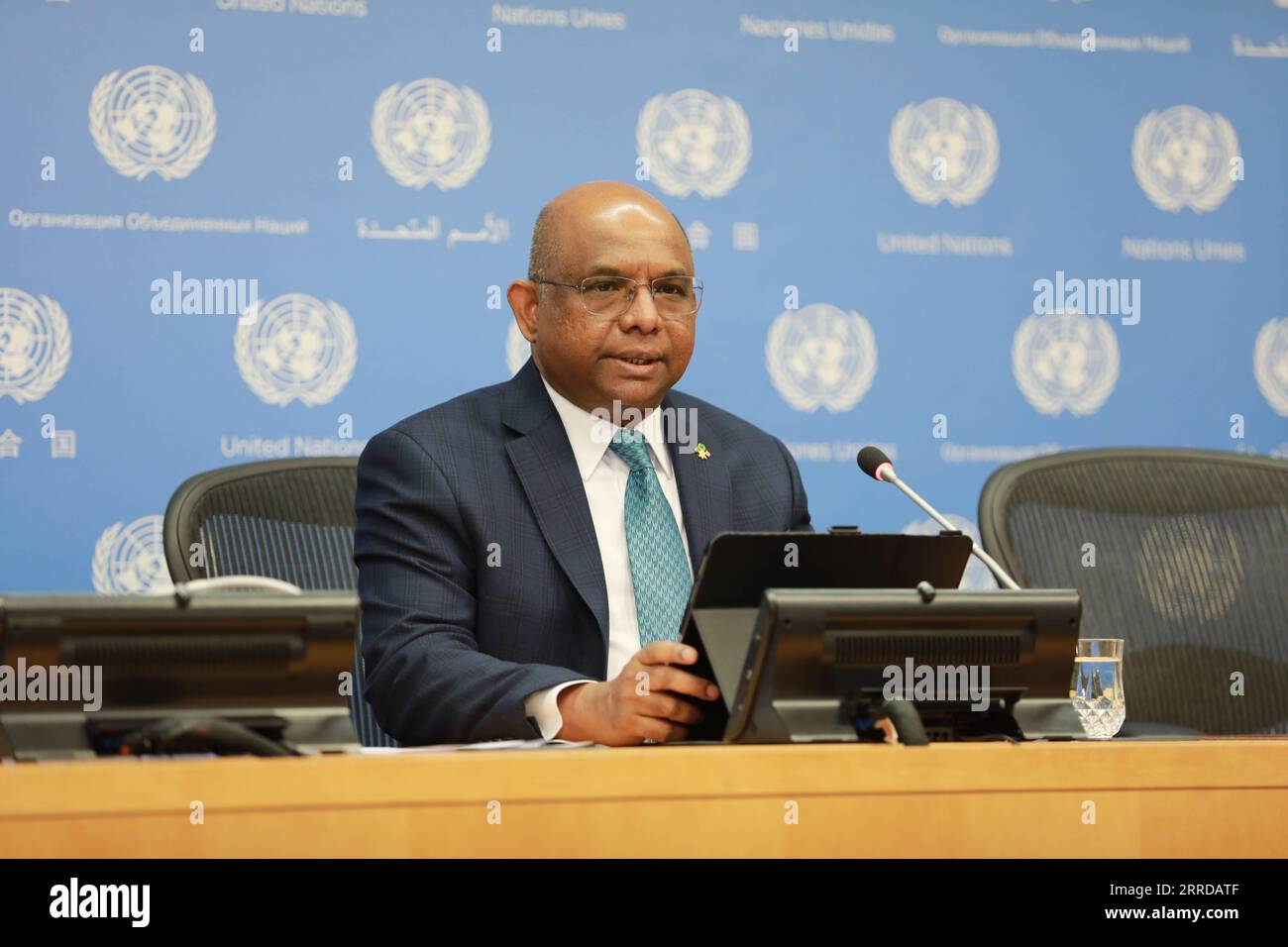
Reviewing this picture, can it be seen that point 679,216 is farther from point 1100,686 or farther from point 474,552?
point 1100,686

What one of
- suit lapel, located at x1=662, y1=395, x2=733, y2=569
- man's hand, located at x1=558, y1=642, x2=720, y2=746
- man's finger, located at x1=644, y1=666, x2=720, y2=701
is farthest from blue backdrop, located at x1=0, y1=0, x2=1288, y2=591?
man's finger, located at x1=644, y1=666, x2=720, y2=701

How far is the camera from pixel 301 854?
121cm

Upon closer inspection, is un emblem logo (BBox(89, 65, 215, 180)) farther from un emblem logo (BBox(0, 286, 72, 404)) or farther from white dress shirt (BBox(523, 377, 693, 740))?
white dress shirt (BBox(523, 377, 693, 740))

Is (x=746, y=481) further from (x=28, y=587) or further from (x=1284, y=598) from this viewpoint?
(x=28, y=587)

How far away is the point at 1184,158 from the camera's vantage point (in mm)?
3809

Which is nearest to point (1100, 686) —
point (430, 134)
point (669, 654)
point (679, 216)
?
point (669, 654)

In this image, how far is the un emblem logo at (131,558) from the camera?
126 inches

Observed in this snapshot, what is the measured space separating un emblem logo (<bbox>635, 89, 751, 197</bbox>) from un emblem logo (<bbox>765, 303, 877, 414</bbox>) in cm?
36

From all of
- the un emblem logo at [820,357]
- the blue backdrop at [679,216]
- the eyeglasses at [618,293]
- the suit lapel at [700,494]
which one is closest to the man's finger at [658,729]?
the suit lapel at [700,494]

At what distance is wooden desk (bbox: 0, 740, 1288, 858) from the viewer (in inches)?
46.9

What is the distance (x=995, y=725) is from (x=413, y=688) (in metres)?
0.83

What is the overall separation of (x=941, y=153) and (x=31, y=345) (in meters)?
2.15

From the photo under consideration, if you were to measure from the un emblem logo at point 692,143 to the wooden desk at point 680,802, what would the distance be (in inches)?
91.5

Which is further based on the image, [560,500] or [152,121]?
[152,121]
